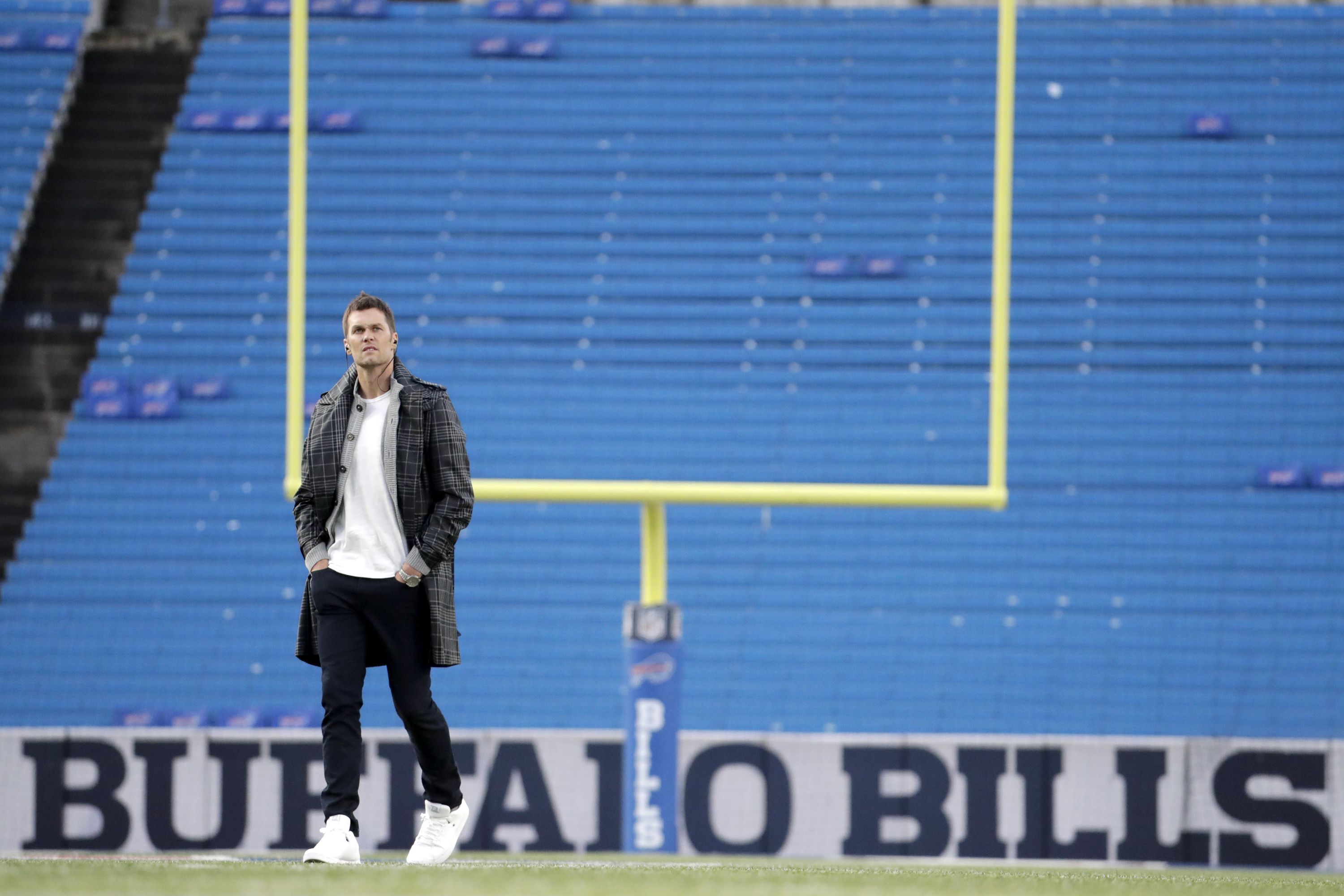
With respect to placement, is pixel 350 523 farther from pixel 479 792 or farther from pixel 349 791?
pixel 479 792

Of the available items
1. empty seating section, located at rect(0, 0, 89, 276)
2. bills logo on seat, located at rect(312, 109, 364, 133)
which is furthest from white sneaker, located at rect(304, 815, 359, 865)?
bills logo on seat, located at rect(312, 109, 364, 133)

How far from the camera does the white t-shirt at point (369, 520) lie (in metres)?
3.32

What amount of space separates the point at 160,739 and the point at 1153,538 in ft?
16.8

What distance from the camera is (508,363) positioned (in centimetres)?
926

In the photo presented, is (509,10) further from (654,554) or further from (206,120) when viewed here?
(654,554)

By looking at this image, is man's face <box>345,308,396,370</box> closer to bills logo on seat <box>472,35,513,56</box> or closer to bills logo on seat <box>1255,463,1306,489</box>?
bills logo on seat <box>1255,463,1306,489</box>

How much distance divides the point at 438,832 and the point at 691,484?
3.56ft

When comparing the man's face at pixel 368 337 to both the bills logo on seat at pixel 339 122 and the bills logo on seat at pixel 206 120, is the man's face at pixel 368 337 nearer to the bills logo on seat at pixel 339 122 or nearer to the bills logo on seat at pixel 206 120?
the bills logo on seat at pixel 339 122

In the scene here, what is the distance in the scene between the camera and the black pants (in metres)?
3.31

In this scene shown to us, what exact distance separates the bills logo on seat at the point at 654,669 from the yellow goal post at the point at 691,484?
0.40 ft

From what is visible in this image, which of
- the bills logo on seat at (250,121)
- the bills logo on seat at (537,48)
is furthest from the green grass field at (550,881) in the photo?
the bills logo on seat at (537,48)

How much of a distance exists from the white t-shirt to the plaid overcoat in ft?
0.09

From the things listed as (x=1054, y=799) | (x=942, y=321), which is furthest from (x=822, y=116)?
(x=1054, y=799)

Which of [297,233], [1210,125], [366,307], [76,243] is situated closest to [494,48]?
[76,243]
